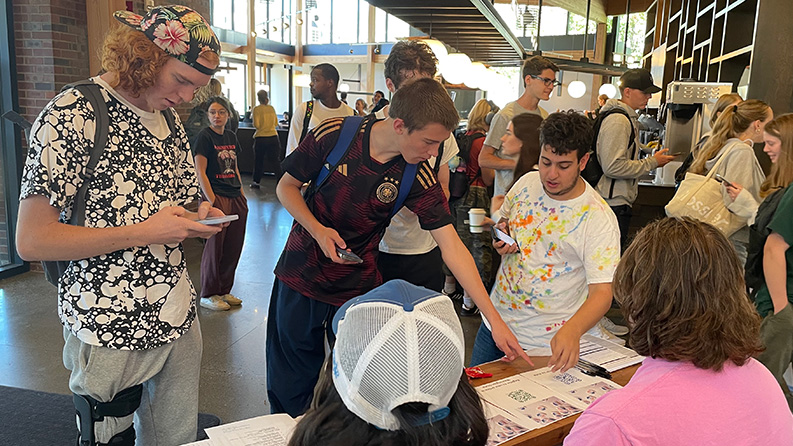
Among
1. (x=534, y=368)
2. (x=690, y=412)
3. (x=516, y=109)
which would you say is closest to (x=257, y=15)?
(x=516, y=109)

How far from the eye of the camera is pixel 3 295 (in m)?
5.06

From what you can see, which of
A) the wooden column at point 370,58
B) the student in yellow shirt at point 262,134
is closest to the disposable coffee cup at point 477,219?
the student in yellow shirt at point 262,134

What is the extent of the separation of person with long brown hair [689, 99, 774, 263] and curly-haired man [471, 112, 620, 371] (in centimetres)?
215

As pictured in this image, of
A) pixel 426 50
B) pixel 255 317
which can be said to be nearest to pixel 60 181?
pixel 426 50

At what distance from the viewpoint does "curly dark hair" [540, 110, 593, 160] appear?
7.20 ft

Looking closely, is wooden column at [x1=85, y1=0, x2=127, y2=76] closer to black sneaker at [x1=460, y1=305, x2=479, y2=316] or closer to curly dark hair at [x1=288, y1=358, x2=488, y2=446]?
black sneaker at [x1=460, y1=305, x2=479, y2=316]

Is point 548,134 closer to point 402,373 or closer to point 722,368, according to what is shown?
point 722,368

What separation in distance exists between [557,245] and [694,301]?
90cm

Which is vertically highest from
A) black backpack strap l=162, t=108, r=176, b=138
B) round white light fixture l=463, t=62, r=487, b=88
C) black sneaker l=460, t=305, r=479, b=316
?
round white light fixture l=463, t=62, r=487, b=88

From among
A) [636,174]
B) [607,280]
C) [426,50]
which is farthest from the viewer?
[636,174]

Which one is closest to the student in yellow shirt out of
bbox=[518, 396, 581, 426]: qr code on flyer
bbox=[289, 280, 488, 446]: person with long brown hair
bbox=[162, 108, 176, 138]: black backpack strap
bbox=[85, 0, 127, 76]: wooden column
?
bbox=[85, 0, 127, 76]: wooden column

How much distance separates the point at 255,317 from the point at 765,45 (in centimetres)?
487

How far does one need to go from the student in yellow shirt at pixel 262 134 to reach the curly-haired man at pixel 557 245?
979cm

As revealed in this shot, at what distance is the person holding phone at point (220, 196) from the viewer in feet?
15.0
